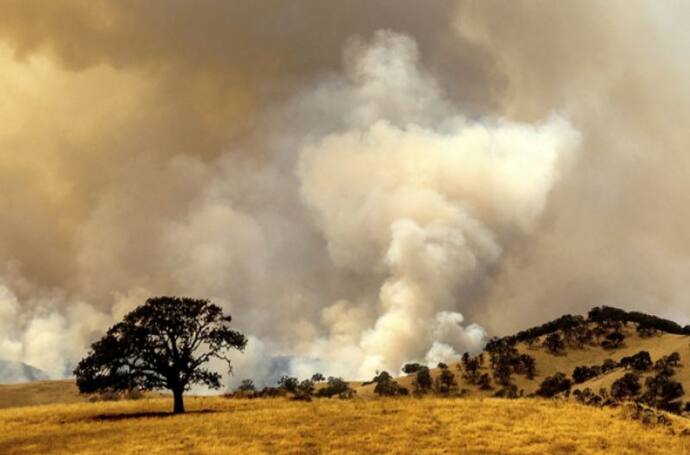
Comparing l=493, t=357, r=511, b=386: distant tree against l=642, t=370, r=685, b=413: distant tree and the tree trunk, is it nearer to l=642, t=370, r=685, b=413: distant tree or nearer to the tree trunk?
l=642, t=370, r=685, b=413: distant tree

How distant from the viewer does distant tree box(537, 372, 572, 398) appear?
166375 millimetres

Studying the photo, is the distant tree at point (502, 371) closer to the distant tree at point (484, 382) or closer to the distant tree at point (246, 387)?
the distant tree at point (484, 382)

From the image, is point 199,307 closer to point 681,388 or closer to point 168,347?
point 168,347

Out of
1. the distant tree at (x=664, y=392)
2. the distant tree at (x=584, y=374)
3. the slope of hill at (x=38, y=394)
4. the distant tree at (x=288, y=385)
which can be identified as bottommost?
the distant tree at (x=664, y=392)

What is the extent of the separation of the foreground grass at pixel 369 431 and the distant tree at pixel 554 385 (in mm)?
129618

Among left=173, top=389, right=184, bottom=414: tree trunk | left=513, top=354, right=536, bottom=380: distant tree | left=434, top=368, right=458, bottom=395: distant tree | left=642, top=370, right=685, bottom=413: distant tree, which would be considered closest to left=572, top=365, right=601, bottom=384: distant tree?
left=513, top=354, right=536, bottom=380: distant tree

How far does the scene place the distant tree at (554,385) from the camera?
6550 inches

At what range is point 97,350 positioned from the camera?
172ft

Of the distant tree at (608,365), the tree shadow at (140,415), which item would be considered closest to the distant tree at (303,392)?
the tree shadow at (140,415)

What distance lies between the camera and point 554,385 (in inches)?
6673

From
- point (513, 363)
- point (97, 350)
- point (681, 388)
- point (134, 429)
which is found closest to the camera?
point (134, 429)

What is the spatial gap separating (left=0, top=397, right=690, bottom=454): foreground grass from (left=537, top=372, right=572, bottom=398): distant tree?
130 m

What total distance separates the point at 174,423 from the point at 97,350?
13.0 metres

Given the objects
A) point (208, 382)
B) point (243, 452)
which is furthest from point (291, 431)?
point (208, 382)
